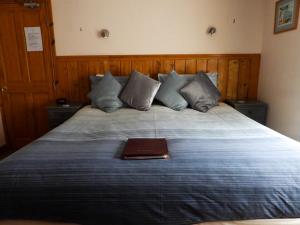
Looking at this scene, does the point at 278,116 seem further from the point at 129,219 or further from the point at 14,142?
the point at 14,142

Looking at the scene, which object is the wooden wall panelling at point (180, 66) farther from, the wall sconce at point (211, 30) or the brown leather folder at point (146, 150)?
the brown leather folder at point (146, 150)

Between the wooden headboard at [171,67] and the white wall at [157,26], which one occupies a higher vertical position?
the white wall at [157,26]

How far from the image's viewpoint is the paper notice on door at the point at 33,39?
10.6 feet

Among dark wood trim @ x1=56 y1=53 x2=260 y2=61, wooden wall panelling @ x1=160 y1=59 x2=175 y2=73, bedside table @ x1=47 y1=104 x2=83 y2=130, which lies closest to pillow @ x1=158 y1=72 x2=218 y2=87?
wooden wall panelling @ x1=160 y1=59 x2=175 y2=73

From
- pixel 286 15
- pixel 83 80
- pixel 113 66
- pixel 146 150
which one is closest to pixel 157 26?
pixel 113 66

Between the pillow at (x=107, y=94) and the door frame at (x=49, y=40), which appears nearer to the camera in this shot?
the pillow at (x=107, y=94)

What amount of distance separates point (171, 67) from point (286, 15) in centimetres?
146

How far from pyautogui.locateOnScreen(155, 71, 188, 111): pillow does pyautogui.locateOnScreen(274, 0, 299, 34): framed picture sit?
126 centimetres

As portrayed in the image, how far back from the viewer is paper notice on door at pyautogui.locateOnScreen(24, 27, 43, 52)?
3.22 m

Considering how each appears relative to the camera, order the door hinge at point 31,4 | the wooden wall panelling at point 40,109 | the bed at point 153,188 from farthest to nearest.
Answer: the wooden wall panelling at point 40,109, the door hinge at point 31,4, the bed at point 153,188

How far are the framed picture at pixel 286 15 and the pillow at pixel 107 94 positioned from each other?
2025mm

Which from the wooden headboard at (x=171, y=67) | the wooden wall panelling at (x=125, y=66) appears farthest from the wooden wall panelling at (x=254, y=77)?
the wooden wall panelling at (x=125, y=66)

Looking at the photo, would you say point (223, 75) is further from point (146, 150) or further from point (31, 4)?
point (31, 4)

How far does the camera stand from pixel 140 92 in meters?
2.84
